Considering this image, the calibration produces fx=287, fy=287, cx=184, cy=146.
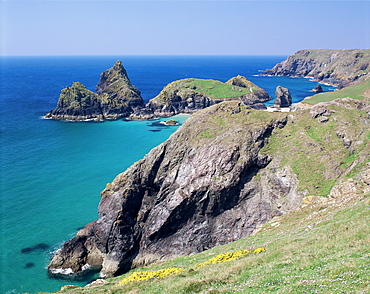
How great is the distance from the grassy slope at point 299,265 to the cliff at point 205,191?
37.1 feet

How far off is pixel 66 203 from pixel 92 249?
1770 cm

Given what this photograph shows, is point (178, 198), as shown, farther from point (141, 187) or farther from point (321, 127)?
point (321, 127)

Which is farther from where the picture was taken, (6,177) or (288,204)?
(6,177)

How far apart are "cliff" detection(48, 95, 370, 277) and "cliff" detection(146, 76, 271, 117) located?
10010 centimetres

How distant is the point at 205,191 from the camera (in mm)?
47281

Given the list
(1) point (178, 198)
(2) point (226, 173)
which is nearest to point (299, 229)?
(2) point (226, 173)

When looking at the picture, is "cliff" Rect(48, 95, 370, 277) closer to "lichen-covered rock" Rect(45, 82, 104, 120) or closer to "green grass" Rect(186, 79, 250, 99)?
"lichen-covered rock" Rect(45, 82, 104, 120)

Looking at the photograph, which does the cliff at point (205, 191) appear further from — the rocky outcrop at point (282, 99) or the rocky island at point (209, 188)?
the rocky outcrop at point (282, 99)

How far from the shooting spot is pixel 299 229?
33469 mm

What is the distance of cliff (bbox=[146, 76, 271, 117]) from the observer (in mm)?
152375

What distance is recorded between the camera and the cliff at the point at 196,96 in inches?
5999

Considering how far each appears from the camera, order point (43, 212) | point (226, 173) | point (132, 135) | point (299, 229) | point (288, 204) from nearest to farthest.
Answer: point (299, 229) < point (288, 204) < point (226, 173) < point (43, 212) < point (132, 135)

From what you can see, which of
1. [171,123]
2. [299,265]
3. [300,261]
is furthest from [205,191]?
[171,123]

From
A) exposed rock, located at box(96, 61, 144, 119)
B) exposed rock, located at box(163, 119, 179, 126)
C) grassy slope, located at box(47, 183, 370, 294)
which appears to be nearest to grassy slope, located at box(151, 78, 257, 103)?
exposed rock, located at box(96, 61, 144, 119)
